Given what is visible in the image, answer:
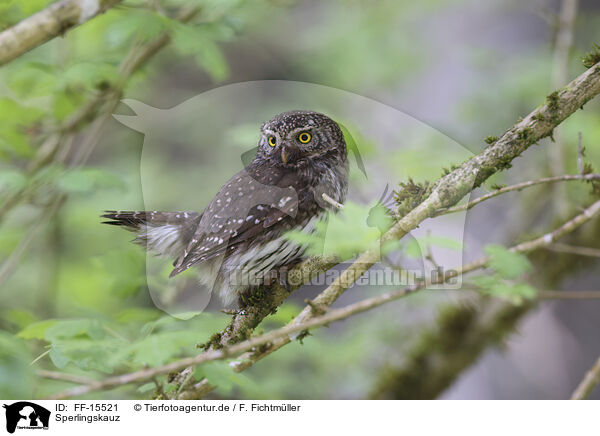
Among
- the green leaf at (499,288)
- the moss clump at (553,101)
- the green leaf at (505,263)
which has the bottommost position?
the green leaf at (499,288)

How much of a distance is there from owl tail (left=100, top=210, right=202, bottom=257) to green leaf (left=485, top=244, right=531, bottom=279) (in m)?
0.63

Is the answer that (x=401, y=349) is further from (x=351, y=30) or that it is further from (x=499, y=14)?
(x=499, y=14)

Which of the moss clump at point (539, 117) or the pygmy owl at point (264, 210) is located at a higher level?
the moss clump at point (539, 117)

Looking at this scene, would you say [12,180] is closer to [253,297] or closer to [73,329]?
[73,329]

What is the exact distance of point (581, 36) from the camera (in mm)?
1644

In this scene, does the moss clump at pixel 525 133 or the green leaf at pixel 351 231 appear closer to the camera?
the green leaf at pixel 351 231

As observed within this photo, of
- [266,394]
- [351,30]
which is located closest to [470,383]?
[266,394]

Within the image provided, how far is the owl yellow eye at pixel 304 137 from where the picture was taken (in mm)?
1207

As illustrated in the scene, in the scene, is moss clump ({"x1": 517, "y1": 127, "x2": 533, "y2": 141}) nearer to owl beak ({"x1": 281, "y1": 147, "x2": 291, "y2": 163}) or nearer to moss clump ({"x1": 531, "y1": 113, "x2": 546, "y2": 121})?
moss clump ({"x1": 531, "y1": 113, "x2": 546, "y2": 121})

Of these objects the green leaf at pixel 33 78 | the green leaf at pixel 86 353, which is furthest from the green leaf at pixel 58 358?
the green leaf at pixel 33 78

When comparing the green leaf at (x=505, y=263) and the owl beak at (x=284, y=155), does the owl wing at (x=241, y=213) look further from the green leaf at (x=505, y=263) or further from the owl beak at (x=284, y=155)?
the green leaf at (x=505, y=263)
